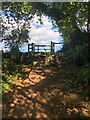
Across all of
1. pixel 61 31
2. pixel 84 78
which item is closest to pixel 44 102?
pixel 84 78

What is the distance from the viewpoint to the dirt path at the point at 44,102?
957cm

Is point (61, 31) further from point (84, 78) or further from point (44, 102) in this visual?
point (44, 102)

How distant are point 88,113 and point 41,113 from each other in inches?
75.7

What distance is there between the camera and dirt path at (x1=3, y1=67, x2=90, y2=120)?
31.4ft

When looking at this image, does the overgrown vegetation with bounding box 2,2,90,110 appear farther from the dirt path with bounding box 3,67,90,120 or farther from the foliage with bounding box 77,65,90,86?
the dirt path with bounding box 3,67,90,120

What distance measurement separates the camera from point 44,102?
10.5m

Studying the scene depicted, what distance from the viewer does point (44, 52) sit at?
22344mm

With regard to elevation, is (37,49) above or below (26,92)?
above

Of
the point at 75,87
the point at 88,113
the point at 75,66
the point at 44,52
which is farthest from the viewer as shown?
the point at 44,52

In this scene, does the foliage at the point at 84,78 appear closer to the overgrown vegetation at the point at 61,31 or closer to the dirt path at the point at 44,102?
the dirt path at the point at 44,102

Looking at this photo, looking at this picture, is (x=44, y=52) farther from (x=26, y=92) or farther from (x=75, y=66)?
(x=26, y=92)

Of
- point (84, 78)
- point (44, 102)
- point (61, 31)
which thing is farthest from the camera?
point (61, 31)

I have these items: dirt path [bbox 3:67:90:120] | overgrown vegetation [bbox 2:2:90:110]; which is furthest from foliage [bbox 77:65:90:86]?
overgrown vegetation [bbox 2:2:90:110]

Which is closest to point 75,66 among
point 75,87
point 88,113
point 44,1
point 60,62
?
point 60,62
